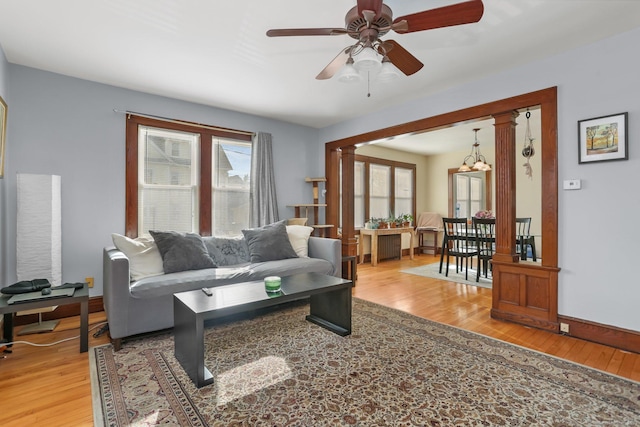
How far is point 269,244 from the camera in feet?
12.5

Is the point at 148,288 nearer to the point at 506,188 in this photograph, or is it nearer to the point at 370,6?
the point at 370,6

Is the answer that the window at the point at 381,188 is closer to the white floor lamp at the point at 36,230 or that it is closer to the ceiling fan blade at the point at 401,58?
the ceiling fan blade at the point at 401,58

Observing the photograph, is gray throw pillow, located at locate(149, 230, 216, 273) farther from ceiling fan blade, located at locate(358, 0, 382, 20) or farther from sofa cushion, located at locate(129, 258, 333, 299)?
ceiling fan blade, located at locate(358, 0, 382, 20)

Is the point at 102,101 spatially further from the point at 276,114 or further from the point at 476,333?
the point at 476,333

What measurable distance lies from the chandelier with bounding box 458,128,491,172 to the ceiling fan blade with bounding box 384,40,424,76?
3.87m

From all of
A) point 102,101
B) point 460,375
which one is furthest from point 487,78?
point 102,101

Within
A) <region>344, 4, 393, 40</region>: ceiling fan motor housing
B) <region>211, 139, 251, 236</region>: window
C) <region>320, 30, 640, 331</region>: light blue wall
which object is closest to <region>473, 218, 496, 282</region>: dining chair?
<region>320, 30, 640, 331</region>: light blue wall

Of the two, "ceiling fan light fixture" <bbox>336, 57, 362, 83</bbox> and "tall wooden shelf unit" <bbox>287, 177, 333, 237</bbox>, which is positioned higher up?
"ceiling fan light fixture" <bbox>336, 57, 362, 83</bbox>

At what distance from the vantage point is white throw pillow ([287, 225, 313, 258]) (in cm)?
412

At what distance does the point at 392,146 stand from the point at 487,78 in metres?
3.70

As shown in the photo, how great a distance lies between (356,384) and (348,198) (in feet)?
11.0

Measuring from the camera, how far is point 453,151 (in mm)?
7535

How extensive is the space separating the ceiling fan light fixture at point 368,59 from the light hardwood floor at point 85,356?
2.48 meters

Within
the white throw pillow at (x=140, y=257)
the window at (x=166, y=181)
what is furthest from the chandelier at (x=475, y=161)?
the white throw pillow at (x=140, y=257)
